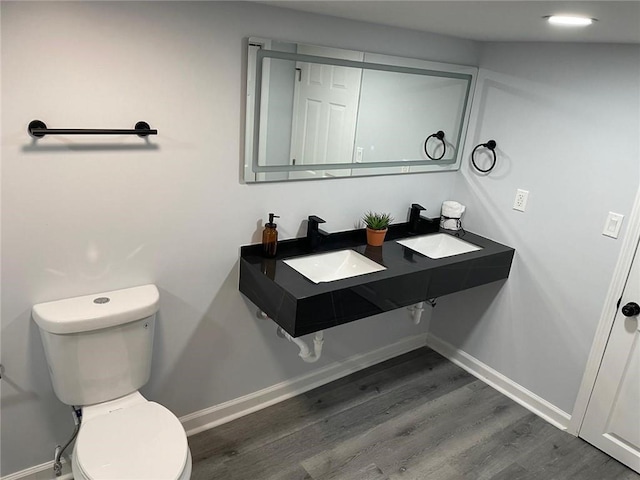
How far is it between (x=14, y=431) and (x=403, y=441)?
5.76 feet

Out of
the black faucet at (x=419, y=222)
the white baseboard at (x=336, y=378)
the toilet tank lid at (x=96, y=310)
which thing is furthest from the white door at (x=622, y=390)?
the toilet tank lid at (x=96, y=310)

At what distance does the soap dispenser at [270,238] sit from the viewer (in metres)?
2.22

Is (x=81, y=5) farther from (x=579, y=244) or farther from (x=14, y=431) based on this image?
(x=579, y=244)

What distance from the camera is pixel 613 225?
2.33 meters

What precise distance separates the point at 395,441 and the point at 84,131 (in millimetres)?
2016

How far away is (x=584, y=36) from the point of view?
2.05 metres

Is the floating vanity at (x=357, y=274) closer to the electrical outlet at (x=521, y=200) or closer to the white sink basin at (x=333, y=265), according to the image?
the white sink basin at (x=333, y=265)

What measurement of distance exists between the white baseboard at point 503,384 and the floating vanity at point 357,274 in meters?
0.65

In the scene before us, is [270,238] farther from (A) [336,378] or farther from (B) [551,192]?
(B) [551,192]

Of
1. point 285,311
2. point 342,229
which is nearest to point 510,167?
point 342,229

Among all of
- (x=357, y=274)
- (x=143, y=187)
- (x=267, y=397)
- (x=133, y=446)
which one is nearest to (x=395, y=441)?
(x=267, y=397)

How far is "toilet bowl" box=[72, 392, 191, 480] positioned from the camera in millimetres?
1567

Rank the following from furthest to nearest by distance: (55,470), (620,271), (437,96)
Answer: (437,96)
(620,271)
(55,470)

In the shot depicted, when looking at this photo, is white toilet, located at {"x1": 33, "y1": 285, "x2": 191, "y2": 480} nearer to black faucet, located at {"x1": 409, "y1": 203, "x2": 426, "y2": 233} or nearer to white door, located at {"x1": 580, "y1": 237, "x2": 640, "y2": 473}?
black faucet, located at {"x1": 409, "y1": 203, "x2": 426, "y2": 233}
